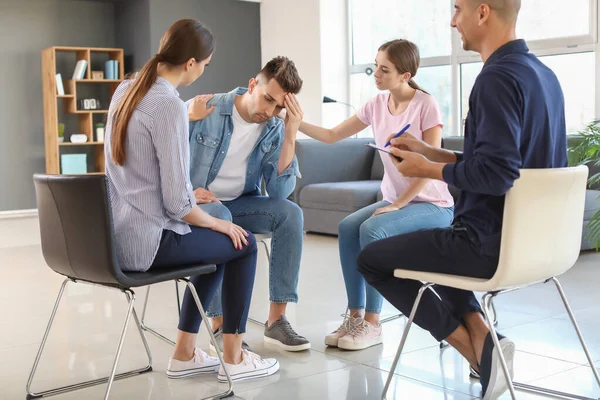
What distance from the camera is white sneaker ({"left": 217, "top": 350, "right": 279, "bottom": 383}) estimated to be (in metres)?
2.56

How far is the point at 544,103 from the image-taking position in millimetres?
2004

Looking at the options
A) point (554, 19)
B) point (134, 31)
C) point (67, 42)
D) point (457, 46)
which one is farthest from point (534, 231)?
point (67, 42)

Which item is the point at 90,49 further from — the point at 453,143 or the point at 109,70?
the point at 453,143

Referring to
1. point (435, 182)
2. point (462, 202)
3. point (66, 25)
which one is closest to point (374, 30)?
point (66, 25)

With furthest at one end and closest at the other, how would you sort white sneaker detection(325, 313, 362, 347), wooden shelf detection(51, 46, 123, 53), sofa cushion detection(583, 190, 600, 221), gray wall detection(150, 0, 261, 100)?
gray wall detection(150, 0, 261, 100) → wooden shelf detection(51, 46, 123, 53) → sofa cushion detection(583, 190, 600, 221) → white sneaker detection(325, 313, 362, 347)

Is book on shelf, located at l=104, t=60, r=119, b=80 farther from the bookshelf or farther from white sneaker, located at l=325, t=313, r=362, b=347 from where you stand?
white sneaker, located at l=325, t=313, r=362, b=347

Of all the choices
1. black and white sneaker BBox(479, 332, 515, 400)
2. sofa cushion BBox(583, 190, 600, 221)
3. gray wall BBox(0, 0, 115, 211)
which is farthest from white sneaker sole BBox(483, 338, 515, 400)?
gray wall BBox(0, 0, 115, 211)

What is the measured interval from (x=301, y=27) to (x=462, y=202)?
6569mm

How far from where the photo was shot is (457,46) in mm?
7242

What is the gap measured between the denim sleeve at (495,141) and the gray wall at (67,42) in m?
6.90

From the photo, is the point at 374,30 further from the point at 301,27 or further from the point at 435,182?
the point at 435,182

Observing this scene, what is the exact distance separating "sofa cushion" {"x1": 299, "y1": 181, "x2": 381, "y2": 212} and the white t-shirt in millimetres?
2762

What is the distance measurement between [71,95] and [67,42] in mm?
808

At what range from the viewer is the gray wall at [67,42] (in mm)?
8359
